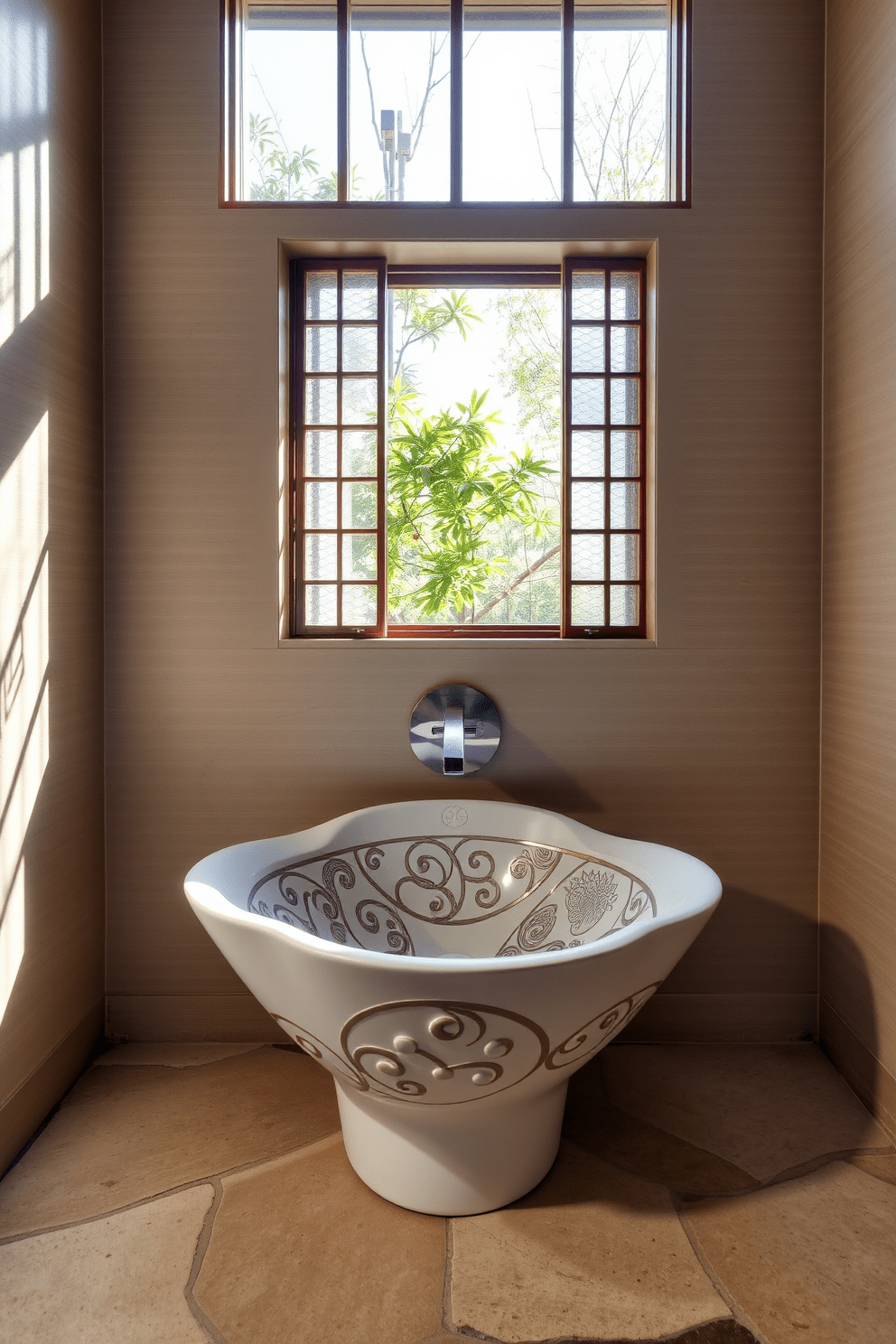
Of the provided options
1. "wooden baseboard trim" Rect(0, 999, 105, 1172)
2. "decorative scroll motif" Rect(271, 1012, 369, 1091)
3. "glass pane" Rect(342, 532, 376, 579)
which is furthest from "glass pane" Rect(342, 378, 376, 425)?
"wooden baseboard trim" Rect(0, 999, 105, 1172)

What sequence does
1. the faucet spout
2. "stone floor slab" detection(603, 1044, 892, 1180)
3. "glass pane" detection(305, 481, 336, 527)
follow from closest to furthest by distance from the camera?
"stone floor slab" detection(603, 1044, 892, 1180)
the faucet spout
"glass pane" detection(305, 481, 336, 527)

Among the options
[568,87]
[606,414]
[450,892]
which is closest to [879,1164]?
[450,892]

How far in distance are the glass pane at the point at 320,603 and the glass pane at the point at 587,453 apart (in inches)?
26.7

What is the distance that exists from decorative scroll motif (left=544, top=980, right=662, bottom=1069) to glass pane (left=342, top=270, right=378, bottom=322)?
5.36ft

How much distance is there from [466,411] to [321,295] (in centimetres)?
46

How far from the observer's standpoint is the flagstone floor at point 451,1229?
3.39 ft

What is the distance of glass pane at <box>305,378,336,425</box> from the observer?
6.16 ft

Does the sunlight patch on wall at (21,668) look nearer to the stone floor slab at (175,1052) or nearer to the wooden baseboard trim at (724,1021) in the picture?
the stone floor slab at (175,1052)

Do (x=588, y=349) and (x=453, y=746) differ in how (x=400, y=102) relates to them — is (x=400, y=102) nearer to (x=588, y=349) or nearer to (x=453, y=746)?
(x=588, y=349)

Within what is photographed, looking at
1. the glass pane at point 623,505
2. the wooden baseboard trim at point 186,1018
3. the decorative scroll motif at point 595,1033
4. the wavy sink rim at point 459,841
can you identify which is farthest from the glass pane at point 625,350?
the wooden baseboard trim at point 186,1018

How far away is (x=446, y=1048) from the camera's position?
1005 millimetres

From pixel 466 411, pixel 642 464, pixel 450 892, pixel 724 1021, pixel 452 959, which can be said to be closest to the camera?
pixel 452 959

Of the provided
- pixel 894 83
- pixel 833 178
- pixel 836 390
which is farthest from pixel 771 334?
pixel 894 83

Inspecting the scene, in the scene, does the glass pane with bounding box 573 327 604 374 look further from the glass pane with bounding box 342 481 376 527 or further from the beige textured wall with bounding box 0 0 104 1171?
the beige textured wall with bounding box 0 0 104 1171
